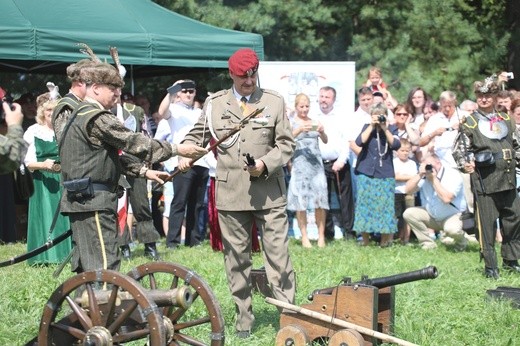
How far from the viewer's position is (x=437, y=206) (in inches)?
485

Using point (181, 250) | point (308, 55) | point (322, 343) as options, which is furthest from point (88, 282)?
point (308, 55)

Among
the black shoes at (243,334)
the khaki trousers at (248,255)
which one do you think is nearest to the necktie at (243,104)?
the khaki trousers at (248,255)

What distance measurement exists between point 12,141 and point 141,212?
5.98 m

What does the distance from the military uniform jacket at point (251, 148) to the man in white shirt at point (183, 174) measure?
4.88 metres

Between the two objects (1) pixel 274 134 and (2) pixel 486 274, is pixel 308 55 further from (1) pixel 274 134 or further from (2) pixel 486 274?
(1) pixel 274 134

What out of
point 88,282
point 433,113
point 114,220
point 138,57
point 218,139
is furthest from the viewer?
point 433,113

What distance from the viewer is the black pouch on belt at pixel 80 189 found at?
6234 millimetres

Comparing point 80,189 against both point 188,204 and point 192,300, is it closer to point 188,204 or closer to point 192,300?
point 192,300

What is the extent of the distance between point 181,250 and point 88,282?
6453 mm

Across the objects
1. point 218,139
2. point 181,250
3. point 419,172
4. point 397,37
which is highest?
point 397,37

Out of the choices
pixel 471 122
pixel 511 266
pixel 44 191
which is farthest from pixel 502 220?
pixel 44 191

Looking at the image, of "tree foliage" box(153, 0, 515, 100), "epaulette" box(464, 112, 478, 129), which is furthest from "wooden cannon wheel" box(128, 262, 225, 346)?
"tree foliage" box(153, 0, 515, 100)

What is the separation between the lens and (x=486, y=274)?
9945 millimetres

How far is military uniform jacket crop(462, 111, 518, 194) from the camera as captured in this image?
32.6 ft
